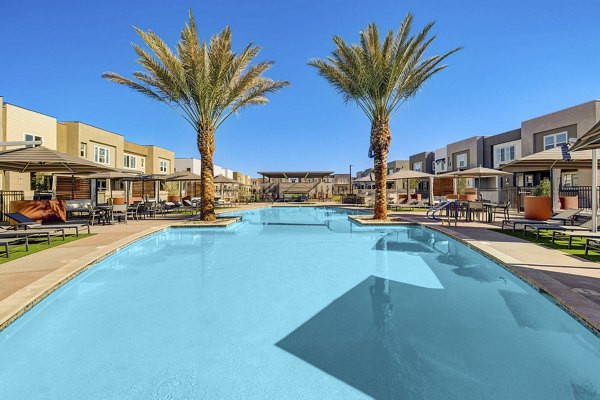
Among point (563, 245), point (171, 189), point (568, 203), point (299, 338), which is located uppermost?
point (171, 189)

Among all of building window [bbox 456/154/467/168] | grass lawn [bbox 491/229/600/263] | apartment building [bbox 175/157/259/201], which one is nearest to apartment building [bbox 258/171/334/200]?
apartment building [bbox 175/157/259/201]

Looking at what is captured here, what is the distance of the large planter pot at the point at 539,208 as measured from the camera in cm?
1201

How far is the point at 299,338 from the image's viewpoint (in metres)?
3.60

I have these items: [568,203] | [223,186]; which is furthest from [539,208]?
[223,186]

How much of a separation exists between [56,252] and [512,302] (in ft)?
30.6

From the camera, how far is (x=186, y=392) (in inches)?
104

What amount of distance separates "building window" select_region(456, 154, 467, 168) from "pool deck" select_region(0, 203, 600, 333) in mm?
30917

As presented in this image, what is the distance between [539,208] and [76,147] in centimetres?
2913

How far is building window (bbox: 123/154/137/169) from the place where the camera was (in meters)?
31.9

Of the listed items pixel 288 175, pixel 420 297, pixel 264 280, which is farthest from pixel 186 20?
pixel 288 175

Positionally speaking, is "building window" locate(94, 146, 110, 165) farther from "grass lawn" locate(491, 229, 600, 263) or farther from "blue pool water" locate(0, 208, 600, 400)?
"grass lawn" locate(491, 229, 600, 263)

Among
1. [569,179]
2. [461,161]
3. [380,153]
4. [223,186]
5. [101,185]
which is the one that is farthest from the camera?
[461,161]

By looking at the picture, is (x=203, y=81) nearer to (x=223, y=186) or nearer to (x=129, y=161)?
(x=223, y=186)

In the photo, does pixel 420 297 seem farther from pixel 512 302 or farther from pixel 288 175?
pixel 288 175
